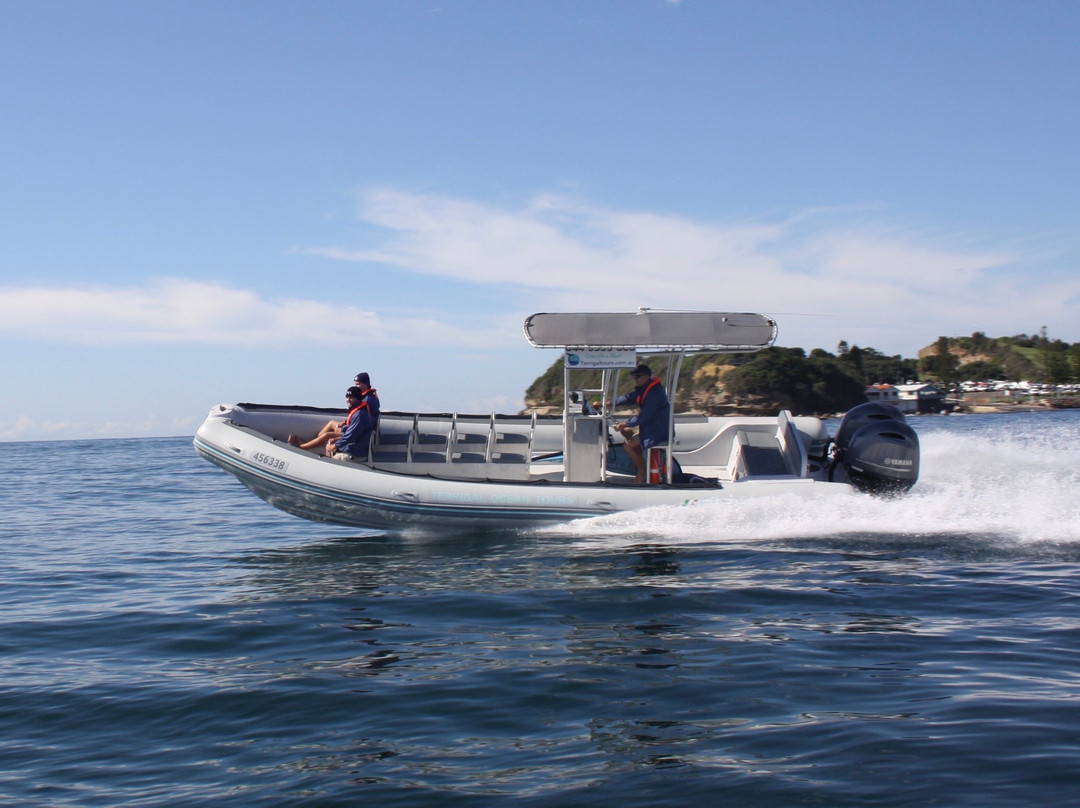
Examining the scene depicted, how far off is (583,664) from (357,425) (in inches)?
207

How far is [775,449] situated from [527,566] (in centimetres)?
366

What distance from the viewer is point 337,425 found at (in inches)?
394

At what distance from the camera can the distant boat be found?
849 centimetres

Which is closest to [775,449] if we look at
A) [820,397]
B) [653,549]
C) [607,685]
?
[653,549]

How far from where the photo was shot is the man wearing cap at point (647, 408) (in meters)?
8.85

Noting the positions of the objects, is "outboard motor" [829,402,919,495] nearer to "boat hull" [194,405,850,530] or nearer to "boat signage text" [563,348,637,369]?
"boat hull" [194,405,850,530]

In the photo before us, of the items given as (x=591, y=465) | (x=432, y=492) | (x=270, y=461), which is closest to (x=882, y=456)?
(x=591, y=465)

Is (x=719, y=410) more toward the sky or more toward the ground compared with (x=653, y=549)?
more toward the sky

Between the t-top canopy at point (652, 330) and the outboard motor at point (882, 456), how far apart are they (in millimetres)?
Answer: 1436

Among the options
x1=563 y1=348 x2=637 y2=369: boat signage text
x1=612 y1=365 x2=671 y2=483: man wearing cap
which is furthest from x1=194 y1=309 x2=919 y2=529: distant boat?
x1=612 y1=365 x2=671 y2=483: man wearing cap

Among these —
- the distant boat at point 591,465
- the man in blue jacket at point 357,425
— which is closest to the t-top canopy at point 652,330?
the distant boat at point 591,465

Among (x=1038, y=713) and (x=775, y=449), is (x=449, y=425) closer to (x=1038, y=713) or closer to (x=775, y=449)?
(x=775, y=449)

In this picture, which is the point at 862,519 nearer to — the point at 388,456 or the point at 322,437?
the point at 388,456

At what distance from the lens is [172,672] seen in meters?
5.00
